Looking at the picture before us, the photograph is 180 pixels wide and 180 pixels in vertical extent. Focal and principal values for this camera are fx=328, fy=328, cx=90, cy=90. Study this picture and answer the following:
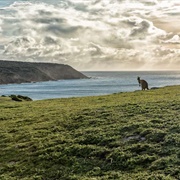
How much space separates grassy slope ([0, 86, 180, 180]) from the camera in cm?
895

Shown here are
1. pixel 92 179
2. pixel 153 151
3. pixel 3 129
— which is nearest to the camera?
pixel 92 179

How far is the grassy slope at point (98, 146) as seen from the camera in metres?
8.95

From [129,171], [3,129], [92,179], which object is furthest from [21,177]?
[3,129]

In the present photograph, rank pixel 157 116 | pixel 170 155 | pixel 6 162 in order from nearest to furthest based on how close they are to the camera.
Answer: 1. pixel 170 155
2. pixel 6 162
3. pixel 157 116

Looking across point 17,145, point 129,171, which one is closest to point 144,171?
point 129,171

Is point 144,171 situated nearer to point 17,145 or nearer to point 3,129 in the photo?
point 17,145

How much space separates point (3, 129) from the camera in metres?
15.2

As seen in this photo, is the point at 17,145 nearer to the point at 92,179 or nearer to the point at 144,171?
the point at 92,179

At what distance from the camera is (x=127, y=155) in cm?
959

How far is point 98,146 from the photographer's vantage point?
10836mm

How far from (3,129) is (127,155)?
24.9 ft

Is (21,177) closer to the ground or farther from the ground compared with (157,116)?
closer to the ground

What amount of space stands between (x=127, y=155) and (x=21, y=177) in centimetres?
314

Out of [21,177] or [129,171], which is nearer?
[129,171]
